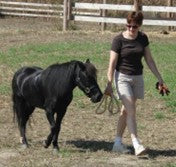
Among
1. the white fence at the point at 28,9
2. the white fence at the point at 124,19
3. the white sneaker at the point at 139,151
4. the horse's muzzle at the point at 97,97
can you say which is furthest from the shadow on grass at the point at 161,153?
the white fence at the point at 28,9

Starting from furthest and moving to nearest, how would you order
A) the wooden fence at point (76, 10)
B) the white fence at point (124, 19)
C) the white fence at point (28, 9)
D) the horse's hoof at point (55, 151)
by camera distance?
the white fence at point (28, 9) → the wooden fence at point (76, 10) → the white fence at point (124, 19) → the horse's hoof at point (55, 151)

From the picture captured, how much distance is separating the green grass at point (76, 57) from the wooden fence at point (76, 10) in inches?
154

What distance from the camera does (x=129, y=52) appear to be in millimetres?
7801

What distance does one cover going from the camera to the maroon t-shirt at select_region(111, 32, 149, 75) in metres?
7.80

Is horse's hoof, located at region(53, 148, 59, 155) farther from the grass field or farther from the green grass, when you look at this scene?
the green grass

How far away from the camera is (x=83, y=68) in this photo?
784 centimetres

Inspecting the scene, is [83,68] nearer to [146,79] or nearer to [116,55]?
[116,55]

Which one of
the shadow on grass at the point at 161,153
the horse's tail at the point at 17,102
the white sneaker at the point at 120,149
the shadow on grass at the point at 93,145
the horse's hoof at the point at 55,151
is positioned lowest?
the shadow on grass at the point at 93,145

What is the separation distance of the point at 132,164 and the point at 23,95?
6.36ft

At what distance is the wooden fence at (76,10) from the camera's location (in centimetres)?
Result: 2422

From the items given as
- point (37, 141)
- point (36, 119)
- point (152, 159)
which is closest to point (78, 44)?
point (36, 119)

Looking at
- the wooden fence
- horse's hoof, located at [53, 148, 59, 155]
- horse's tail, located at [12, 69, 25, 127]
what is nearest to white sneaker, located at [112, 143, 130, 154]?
horse's hoof, located at [53, 148, 59, 155]

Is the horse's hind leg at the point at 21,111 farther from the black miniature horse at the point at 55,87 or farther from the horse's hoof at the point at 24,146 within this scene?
the horse's hoof at the point at 24,146

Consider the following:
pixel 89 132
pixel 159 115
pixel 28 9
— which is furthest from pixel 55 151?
pixel 28 9
